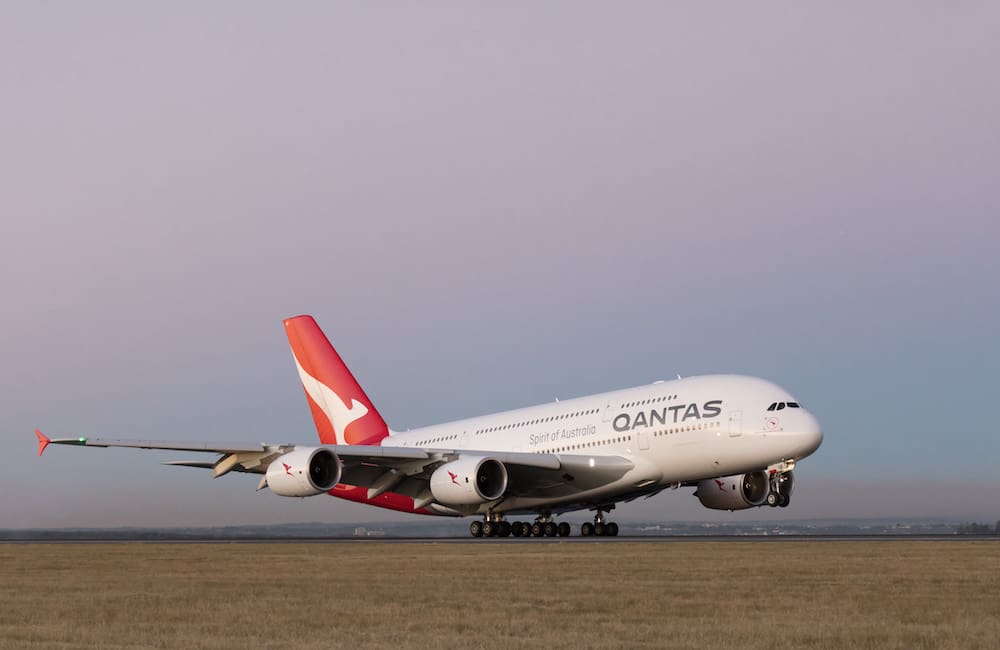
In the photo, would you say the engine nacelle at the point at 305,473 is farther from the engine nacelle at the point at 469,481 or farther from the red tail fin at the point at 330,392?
the red tail fin at the point at 330,392

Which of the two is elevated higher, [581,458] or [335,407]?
[335,407]

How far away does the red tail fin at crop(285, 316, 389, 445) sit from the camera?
5650 cm

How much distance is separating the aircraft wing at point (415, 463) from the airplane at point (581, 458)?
0.16 feet

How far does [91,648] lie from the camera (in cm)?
1392

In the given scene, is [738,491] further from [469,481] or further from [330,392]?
[330,392]

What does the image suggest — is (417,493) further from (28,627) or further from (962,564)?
(28,627)

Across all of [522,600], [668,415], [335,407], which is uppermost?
[335,407]

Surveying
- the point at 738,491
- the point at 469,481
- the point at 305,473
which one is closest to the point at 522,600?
the point at 469,481

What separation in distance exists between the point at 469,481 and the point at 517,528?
6.25 meters

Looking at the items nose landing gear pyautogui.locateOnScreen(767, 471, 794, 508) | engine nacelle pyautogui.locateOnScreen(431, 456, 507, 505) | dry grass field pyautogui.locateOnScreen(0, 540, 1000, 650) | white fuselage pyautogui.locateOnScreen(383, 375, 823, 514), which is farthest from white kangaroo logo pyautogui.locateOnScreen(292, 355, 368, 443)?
dry grass field pyautogui.locateOnScreen(0, 540, 1000, 650)

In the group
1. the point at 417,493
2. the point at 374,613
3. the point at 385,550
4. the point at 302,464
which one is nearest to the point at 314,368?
the point at 417,493

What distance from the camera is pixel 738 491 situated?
46.1 m

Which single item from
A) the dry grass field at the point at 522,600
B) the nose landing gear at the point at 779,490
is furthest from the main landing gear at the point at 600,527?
the dry grass field at the point at 522,600

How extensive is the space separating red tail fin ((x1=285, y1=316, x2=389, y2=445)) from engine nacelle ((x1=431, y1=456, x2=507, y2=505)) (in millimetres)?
13051
